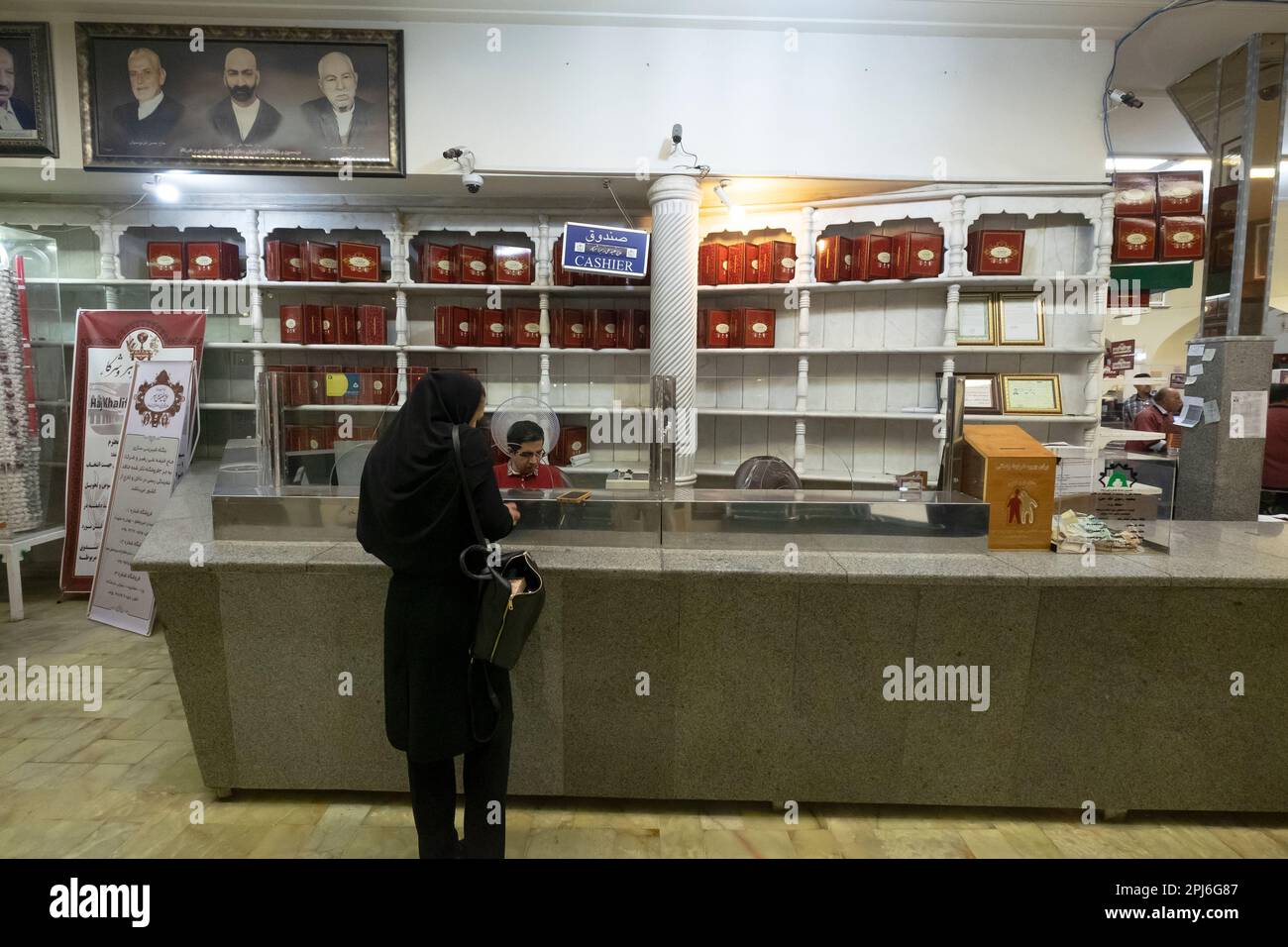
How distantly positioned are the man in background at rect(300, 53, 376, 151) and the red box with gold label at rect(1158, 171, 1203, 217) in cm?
478

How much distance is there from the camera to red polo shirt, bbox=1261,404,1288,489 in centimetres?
451

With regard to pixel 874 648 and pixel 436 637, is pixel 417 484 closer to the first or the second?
pixel 436 637

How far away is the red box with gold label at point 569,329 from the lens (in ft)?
14.4

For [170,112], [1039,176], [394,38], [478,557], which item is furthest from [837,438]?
[170,112]

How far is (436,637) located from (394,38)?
365 cm

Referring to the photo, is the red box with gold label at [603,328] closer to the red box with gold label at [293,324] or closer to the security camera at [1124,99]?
the red box with gold label at [293,324]

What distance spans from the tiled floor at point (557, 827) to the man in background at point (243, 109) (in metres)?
3.36

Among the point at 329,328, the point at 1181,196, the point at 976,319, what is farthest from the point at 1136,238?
the point at 329,328

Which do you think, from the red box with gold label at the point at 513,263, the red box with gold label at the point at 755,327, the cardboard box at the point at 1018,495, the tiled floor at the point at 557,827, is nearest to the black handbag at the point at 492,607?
the tiled floor at the point at 557,827

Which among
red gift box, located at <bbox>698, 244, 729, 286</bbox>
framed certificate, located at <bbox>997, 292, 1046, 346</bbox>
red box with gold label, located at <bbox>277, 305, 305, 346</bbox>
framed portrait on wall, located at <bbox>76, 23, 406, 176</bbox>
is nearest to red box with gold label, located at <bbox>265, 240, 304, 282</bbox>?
red box with gold label, located at <bbox>277, 305, 305, 346</bbox>

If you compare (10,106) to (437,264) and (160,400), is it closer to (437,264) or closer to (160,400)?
(160,400)

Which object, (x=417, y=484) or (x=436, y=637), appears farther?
(x=436, y=637)

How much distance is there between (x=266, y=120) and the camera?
3.74 m
